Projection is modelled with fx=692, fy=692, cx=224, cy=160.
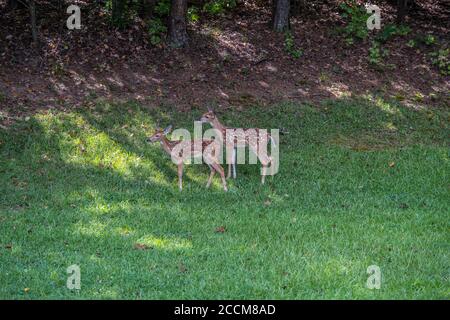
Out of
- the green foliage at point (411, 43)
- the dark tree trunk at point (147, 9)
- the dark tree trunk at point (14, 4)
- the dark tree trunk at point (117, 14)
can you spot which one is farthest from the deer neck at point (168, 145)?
the green foliage at point (411, 43)

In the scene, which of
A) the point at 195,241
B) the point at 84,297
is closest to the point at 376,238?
the point at 195,241

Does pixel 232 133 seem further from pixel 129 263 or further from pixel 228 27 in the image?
pixel 228 27

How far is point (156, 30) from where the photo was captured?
1755 centimetres

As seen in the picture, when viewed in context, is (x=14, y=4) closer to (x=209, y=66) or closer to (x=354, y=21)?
(x=209, y=66)

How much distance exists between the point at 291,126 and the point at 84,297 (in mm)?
8176

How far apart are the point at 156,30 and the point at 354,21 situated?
17.8 ft

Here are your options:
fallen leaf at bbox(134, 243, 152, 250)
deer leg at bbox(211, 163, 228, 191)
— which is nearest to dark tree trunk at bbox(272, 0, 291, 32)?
deer leg at bbox(211, 163, 228, 191)

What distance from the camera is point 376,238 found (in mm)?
9180

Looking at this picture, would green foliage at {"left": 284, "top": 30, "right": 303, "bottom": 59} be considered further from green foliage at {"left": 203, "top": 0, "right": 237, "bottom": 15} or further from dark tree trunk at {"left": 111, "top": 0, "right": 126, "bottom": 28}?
dark tree trunk at {"left": 111, "top": 0, "right": 126, "bottom": 28}

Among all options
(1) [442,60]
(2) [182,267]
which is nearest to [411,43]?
(1) [442,60]

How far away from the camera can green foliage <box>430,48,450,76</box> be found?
17344 millimetres

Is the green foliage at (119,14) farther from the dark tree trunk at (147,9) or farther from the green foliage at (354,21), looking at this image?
the green foliage at (354,21)

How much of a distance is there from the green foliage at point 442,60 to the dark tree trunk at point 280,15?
3876 millimetres

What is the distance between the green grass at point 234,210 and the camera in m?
7.74
